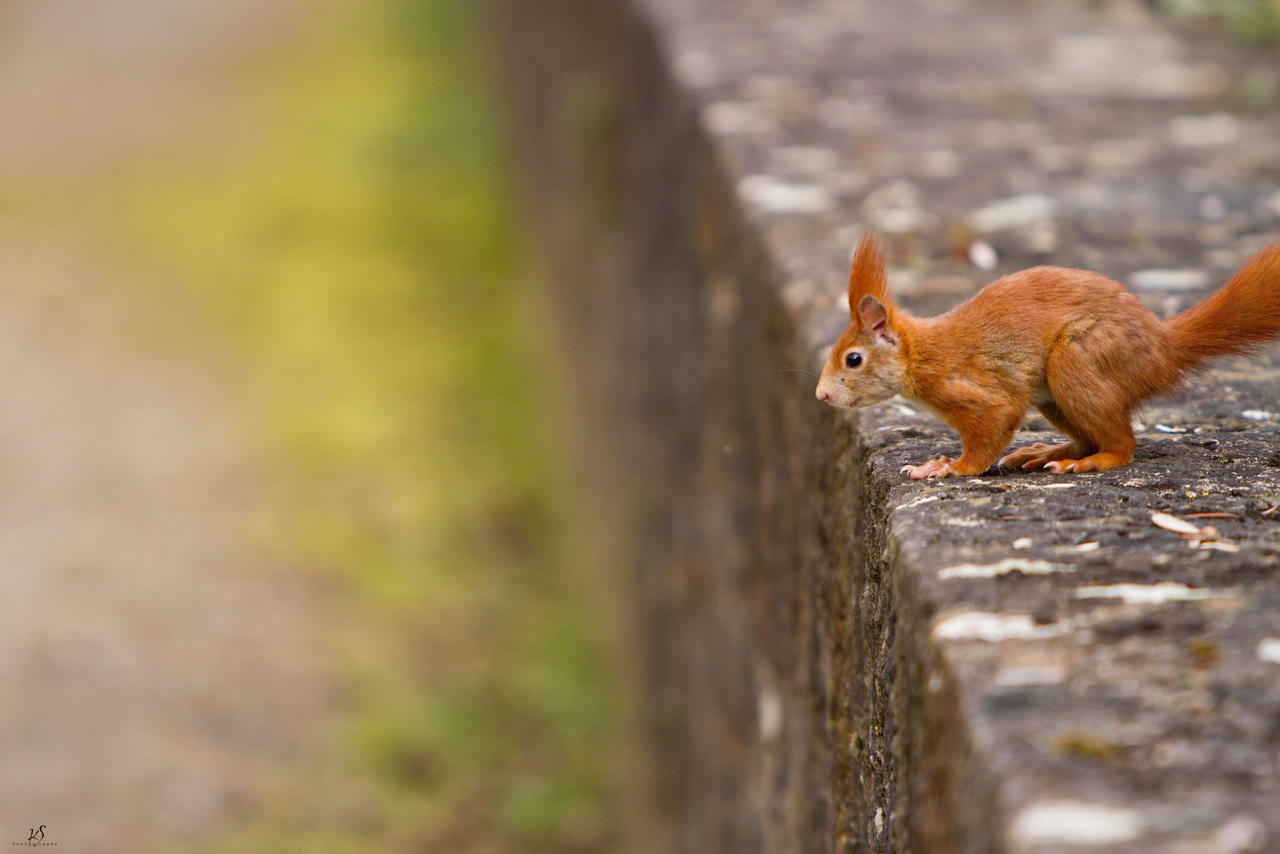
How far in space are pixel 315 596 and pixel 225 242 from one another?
4.51 metres

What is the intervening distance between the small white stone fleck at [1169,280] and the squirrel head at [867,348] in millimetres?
914

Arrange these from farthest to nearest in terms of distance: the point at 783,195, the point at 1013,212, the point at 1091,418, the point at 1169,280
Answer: the point at 783,195, the point at 1013,212, the point at 1169,280, the point at 1091,418

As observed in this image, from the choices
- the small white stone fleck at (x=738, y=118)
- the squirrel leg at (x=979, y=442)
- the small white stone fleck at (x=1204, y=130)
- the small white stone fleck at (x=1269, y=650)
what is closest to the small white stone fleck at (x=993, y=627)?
the small white stone fleck at (x=1269, y=650)

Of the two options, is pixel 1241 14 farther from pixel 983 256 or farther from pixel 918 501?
pixel 918 501

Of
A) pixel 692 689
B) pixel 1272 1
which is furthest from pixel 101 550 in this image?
Answer: pixel 1272 1

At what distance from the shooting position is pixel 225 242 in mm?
9391

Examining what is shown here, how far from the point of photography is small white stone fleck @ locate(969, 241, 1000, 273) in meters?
2.63

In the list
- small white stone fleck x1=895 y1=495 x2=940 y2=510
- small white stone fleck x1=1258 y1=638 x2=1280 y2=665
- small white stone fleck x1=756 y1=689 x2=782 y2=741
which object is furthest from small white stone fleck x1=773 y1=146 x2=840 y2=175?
small white stone fleck x1=1258 y1=638 x2=1280 y2=665

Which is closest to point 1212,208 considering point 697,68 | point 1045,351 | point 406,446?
point 1045,351

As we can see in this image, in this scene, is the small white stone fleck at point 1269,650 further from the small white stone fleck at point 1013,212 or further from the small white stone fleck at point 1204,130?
the small white stone fleck at point 1204,130

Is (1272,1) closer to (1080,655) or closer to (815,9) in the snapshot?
(815,9)

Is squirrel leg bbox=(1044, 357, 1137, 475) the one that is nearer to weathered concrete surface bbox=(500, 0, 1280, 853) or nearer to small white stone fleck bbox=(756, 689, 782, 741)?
weathered concrete surface bbox=(500, 0, 1280, 853)

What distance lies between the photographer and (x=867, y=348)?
1.79m

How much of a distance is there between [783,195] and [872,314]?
134 cm
